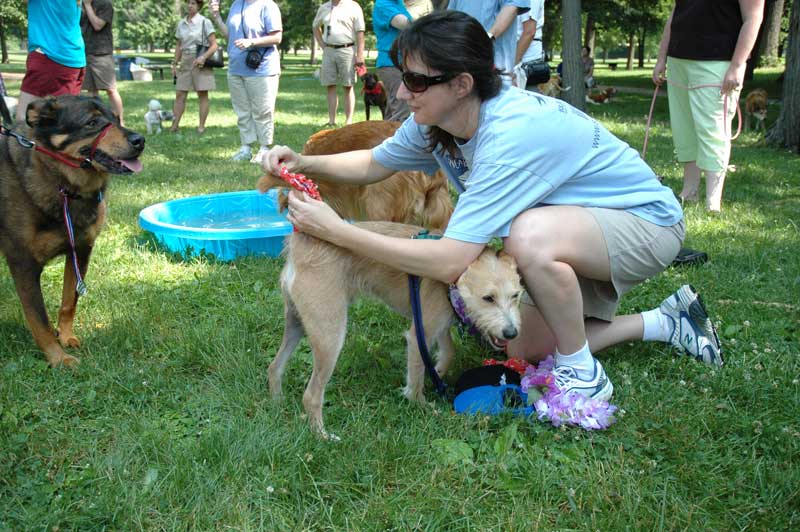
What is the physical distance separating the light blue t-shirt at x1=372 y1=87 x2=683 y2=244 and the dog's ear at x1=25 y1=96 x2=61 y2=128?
227 cm

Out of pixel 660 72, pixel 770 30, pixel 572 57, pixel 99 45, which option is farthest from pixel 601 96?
pixel 770 30

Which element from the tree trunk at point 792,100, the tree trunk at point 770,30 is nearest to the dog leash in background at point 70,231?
the tree trunk at point 792,100

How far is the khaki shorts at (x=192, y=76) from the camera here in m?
12.2

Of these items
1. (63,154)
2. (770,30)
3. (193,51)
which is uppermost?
(770,30)

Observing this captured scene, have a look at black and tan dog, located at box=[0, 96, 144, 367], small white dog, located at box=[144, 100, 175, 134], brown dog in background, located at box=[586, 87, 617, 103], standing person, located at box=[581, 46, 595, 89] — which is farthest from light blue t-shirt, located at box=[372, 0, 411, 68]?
standing person, located at box=[581, 46, 595, 89]

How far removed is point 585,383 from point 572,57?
11644 mm

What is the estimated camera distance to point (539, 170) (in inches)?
113

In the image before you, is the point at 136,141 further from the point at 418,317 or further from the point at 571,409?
the point at 571,409

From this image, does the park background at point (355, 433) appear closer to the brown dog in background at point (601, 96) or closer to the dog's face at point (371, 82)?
the dog's face at point (371, 82)

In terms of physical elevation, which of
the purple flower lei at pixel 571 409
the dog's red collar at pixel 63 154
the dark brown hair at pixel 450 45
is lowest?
the purple flower lei at pixel 571 409

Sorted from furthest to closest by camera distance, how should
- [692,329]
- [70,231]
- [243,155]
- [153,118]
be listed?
[153,118] < [243,155] < [70,231] < [692,329]

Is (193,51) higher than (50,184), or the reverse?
(193,51)

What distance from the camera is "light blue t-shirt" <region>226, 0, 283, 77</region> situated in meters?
9.42

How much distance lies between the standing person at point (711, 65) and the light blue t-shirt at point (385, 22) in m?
3.08
